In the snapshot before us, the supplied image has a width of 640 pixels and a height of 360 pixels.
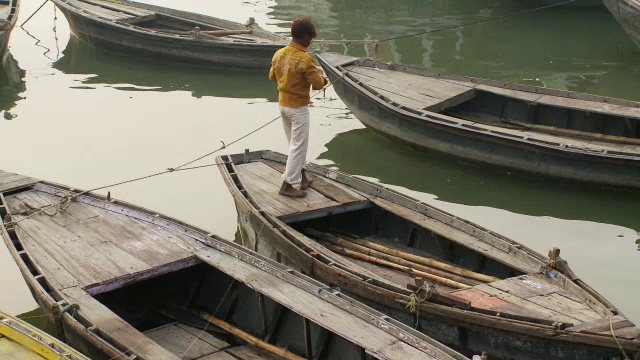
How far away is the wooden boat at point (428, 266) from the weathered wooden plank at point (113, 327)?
1.74 metres

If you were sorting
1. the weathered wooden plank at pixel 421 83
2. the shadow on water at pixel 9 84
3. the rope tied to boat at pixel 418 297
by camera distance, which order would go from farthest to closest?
the shadow on water at pixel 9 84 < the weathered wooden plank at pixel 421 83 < the rope tied to boat at pixel 418 297

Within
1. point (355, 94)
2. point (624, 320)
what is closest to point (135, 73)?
point (355, 94)

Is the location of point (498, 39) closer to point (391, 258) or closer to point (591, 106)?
point (591, 106)

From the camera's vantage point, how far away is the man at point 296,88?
8.42m

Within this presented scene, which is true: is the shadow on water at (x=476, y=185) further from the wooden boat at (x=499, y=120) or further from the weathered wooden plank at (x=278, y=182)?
the weathered wooden plank at (x=278, y=182)

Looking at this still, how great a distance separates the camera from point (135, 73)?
1650cm

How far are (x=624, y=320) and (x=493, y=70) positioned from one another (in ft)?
35.8

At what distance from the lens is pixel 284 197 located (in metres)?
8.83

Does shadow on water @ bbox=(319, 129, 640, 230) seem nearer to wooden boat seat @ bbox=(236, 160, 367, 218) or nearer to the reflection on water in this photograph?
wooden boat seat @ bbox=(236, 160, 367, 218)

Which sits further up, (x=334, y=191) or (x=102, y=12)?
(x=102, y=12)

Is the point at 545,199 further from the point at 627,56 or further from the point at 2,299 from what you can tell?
the point at 627,56

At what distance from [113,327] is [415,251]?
3.08 meters

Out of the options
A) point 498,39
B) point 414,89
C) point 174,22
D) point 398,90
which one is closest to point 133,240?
point 398,90

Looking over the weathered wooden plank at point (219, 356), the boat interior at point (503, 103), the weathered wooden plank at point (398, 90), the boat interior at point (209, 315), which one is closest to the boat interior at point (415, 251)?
the boat interior at point (209, 315)
